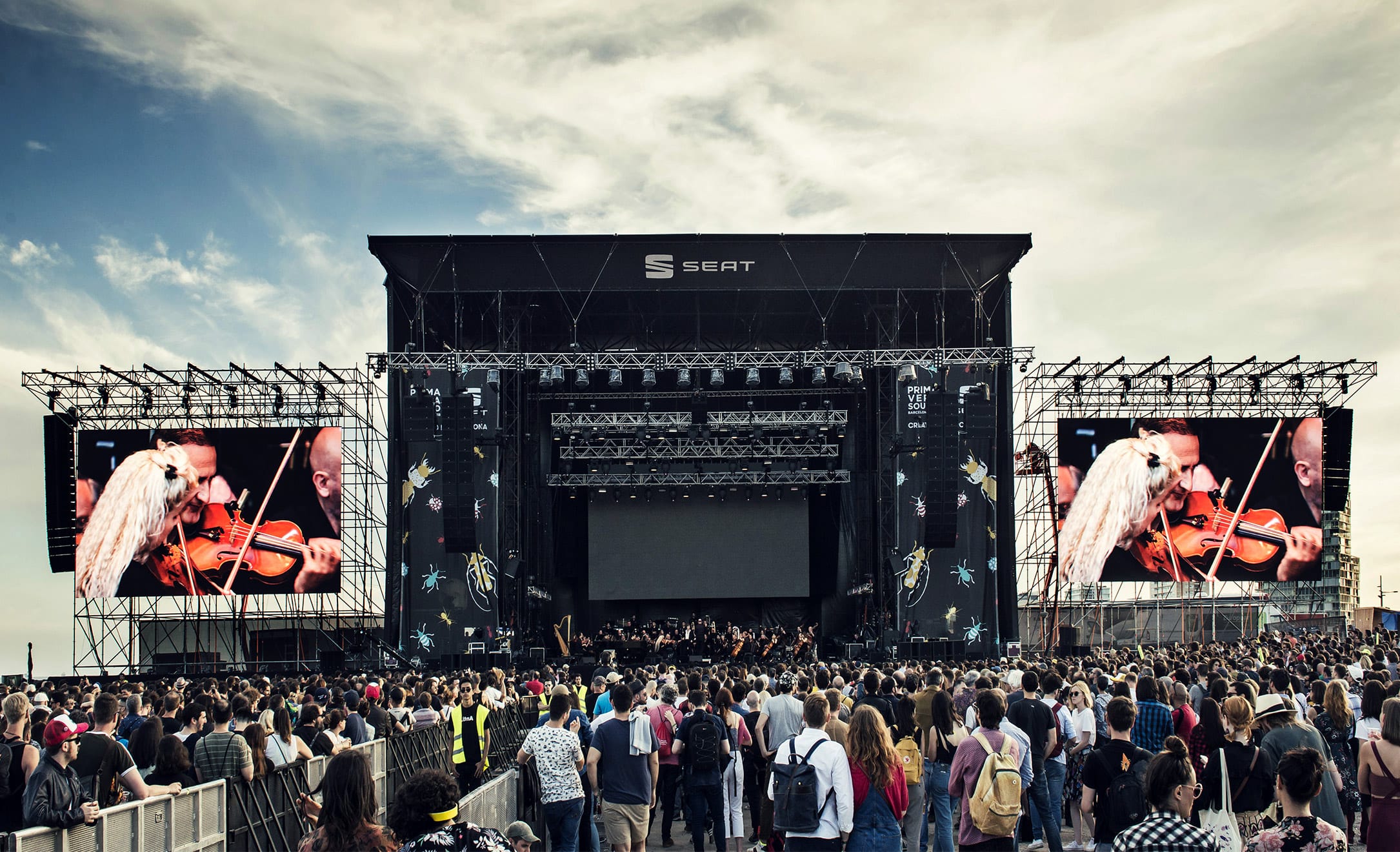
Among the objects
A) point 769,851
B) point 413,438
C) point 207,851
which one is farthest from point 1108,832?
point 413,438

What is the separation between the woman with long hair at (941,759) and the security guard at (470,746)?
3.67 m

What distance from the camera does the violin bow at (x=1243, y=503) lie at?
99.0 feet

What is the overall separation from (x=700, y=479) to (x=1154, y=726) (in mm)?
23478

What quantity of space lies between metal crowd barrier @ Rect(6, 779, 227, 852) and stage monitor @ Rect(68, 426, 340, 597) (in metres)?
23.2

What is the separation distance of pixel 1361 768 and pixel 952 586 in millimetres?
22974

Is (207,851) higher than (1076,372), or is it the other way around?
(1076,372)

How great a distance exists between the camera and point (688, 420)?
30.3m

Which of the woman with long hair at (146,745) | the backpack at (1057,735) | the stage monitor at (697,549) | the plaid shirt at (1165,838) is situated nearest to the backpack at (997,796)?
the backpack at (1057,735)

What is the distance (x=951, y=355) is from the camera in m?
30.3

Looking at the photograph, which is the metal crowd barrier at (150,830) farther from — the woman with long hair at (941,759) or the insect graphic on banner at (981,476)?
the insect graphic on banner at (981,476)

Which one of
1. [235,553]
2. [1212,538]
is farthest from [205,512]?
[1212,538]

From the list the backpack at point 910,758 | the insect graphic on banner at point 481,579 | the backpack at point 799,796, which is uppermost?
the backpack at point 799,796

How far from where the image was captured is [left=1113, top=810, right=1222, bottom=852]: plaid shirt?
14.1ft

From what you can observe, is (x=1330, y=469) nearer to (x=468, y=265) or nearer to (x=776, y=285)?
(x=776, y=285)
